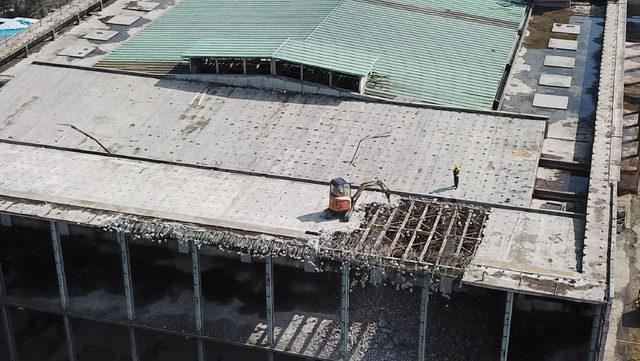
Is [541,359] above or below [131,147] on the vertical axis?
below

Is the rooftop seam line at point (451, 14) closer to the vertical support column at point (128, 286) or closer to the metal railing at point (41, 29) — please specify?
the metal railing at point (41, 29)

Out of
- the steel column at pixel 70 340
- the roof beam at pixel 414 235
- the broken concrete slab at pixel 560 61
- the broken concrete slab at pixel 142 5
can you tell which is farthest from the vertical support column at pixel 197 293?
the broken concrete slab at pixel 142 5

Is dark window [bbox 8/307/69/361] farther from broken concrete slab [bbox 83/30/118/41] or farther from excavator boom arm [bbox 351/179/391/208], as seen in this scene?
broken concrete slab [bbox 83/30/118/41]

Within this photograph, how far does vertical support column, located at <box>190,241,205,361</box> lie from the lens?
115 feet

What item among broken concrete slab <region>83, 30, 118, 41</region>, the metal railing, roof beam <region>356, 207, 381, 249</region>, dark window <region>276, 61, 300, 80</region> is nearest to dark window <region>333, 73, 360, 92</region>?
dark window <region>276, 61, 300, 80</region>

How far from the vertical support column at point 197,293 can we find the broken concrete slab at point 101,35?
2658cm

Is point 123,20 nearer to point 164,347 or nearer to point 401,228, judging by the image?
point 164,347

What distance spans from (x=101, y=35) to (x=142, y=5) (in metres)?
6.13

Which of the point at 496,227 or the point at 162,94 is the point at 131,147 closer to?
the point at 162,94

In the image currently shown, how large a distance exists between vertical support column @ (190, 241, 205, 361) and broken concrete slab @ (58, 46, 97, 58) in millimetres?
24366

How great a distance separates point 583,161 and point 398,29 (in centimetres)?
1612

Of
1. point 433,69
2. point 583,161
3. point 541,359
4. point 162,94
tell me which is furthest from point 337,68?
point 541,359

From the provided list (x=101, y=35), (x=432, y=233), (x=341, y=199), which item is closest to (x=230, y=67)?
(x=101, y=35)

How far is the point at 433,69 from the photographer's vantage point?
2000 inches
